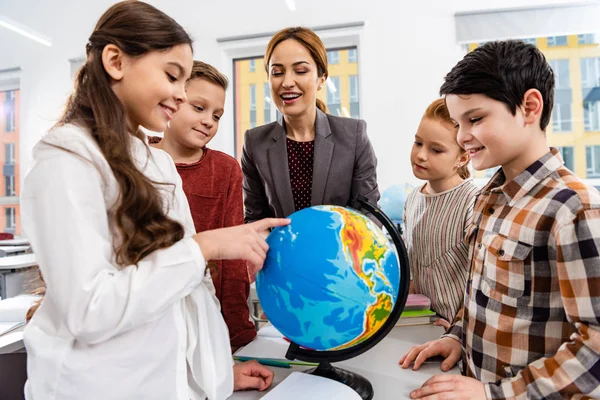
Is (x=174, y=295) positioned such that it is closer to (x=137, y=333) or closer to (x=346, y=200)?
(x=137, y=333)

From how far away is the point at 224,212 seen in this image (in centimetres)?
135

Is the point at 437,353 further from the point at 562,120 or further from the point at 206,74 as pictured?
the point at 562,120

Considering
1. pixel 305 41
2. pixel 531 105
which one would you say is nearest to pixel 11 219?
pixel 305 41

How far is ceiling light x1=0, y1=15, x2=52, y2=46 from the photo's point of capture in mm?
3918

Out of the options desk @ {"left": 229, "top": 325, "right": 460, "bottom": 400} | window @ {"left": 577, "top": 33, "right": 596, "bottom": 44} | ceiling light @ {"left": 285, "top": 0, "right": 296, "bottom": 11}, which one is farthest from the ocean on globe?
window @ {"left": 577, "top": 33, "right": 596, "bottom": 44}

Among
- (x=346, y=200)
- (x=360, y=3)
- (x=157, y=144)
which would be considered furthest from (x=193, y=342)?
(x=360, y=3)

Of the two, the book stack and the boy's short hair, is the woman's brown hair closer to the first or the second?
the book stack

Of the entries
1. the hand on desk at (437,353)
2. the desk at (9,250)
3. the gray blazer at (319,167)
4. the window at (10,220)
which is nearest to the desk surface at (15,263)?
the desk at (9,250)

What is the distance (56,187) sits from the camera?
0.64 meters

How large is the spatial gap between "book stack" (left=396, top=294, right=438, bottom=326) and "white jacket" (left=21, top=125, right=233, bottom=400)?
32.1 inches

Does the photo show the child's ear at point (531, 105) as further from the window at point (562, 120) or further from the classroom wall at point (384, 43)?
the window at point (562, 120)

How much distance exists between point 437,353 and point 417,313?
352 mm

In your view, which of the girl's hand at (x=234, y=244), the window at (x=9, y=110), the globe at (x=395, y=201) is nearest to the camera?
the girl's hand at (x=234, y=244)

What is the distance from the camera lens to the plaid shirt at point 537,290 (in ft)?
2.37
